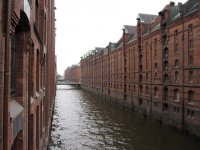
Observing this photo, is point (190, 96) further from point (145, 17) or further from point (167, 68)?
point (145, 17)

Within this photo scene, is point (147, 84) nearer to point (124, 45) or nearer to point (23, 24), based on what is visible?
point (124, 45)

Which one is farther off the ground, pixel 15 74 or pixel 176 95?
pixel 15 74

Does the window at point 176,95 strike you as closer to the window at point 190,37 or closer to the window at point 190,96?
the window at point 190,96

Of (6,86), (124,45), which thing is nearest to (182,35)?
A: (124,45)

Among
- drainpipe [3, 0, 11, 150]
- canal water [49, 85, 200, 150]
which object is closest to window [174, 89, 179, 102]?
canal water [49, 85, 200, 150]

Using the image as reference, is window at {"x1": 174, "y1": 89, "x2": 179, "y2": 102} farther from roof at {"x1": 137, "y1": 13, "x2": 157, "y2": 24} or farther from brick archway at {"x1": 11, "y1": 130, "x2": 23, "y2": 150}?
brick archway at {"x1": 11, "y1": 130, "x2": 23, "y2": 150}

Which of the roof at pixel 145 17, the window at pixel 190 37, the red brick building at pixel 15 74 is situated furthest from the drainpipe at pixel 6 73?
the roof at pixel 145 17

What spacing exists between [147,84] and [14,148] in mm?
27557

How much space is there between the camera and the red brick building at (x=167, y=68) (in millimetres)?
22062

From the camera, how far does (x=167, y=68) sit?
2722cm

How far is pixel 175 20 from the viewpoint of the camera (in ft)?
82.7

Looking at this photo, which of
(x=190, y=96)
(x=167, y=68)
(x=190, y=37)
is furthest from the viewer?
(x=167, y=68)

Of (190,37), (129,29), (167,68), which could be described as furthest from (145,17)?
(190,37)

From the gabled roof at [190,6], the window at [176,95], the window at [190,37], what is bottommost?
the window at [176,95]
